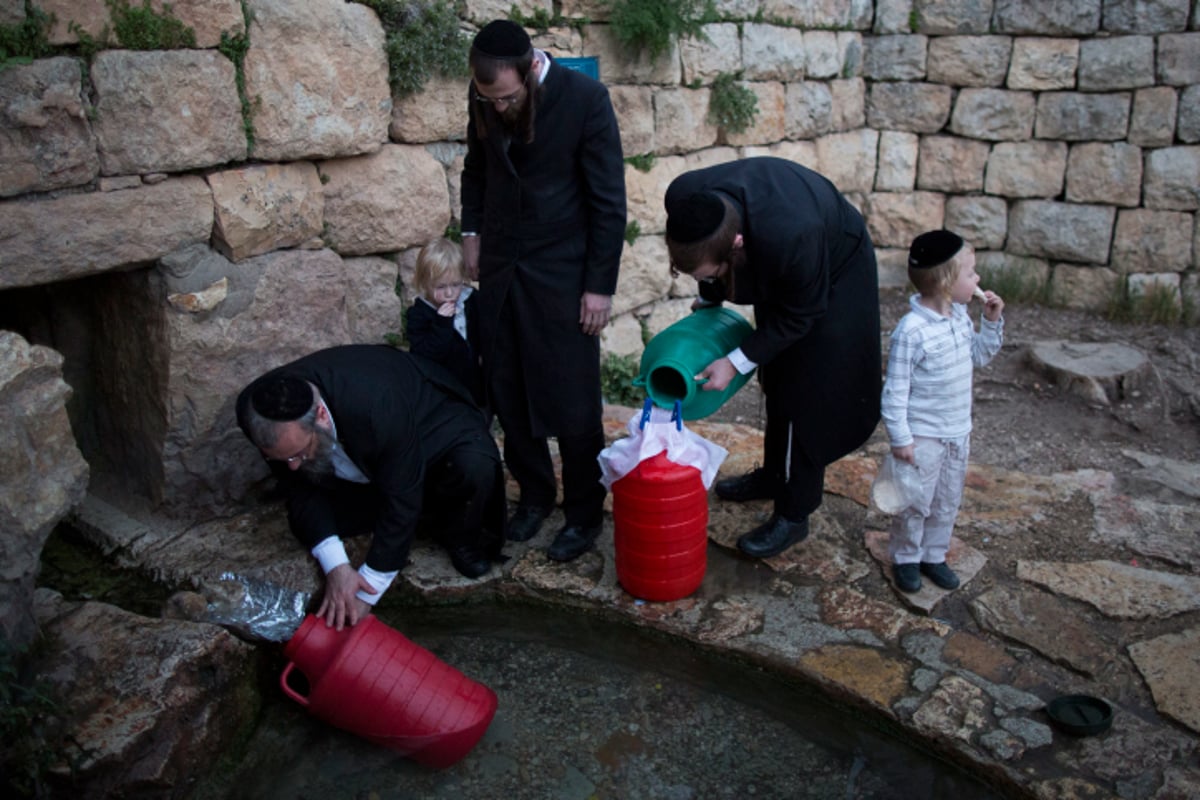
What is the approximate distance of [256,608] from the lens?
3.10 metres

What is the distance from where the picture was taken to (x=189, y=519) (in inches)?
145

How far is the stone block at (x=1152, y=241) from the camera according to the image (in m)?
6.48

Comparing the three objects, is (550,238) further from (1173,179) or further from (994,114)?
(1173,179)

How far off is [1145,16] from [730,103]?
292cm

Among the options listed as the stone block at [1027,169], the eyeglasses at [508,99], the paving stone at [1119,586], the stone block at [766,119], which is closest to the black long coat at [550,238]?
the eyeglasses at [508,99]

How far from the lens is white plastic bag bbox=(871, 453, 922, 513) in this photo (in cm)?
316

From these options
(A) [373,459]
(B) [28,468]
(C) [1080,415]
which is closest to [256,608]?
(A) [373,459]

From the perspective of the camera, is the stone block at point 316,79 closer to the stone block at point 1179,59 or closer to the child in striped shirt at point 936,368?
the child in striped shirt at point 936,368

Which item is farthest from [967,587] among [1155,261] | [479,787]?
[1155,261]

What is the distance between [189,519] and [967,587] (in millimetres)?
2928

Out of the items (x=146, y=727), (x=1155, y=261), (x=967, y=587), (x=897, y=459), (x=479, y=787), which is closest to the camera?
(x=146, y=727)

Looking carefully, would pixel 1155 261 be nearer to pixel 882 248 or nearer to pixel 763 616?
pixel 882 248

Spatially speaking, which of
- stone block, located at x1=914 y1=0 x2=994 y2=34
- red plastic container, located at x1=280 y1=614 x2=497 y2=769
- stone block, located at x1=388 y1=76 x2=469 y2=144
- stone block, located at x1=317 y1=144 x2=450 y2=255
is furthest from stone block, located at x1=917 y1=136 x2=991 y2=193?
red plastic container, located at x1=280 y1=614 x2=497 y2=769

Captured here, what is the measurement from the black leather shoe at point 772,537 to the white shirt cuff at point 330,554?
1433 millimetres
